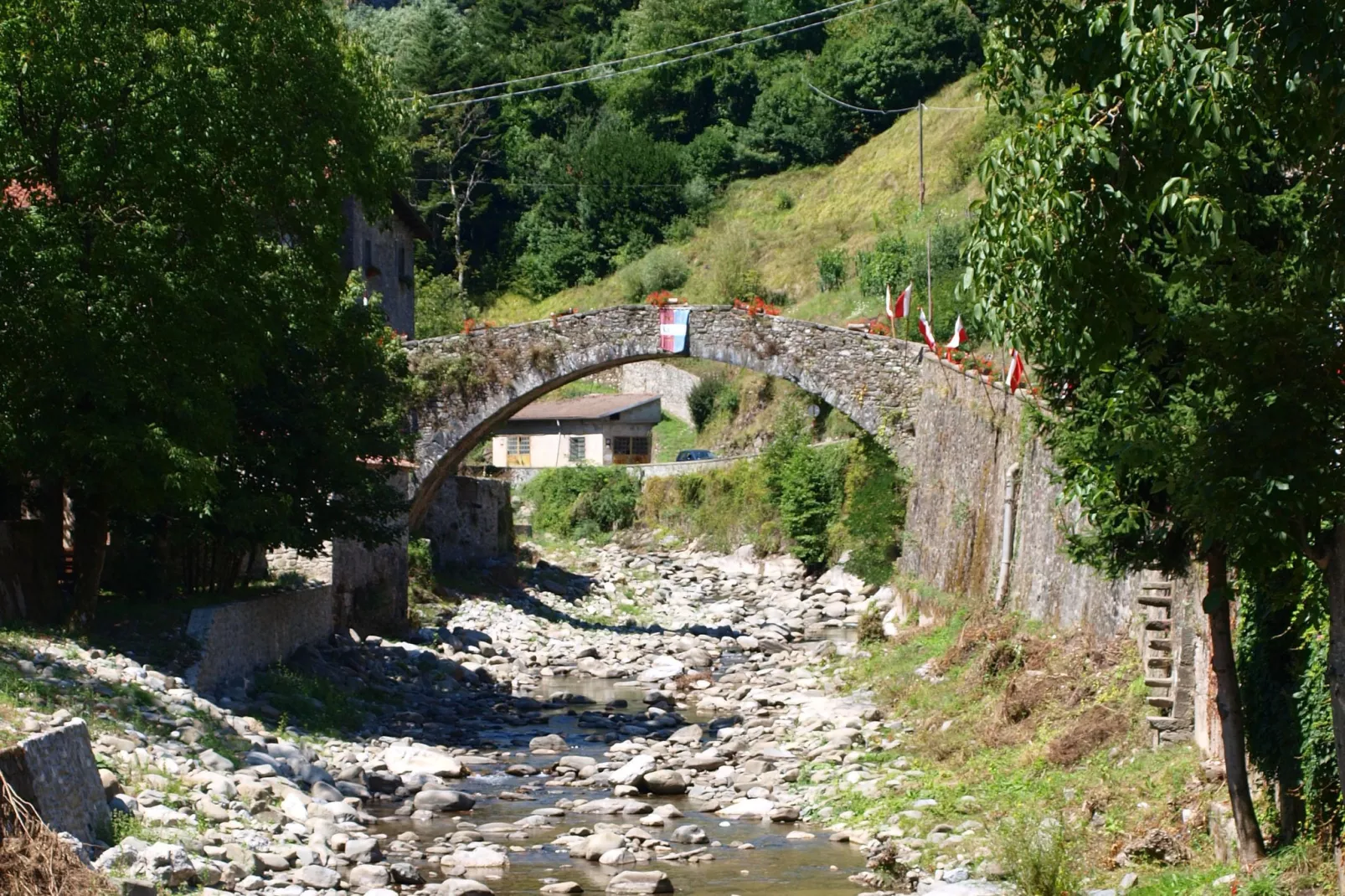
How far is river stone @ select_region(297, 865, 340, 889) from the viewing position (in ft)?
34.9

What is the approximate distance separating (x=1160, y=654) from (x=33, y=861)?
316 inches

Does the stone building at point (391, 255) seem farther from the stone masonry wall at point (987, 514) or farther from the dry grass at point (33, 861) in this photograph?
the dry grass at point (33, 861)

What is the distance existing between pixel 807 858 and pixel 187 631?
25.3ft

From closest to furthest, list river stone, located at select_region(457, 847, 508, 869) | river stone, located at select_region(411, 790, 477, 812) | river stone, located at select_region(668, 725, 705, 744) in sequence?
river stone, located at select_region(457, 847, 508, 869) < river stone, located at select_region(411, 790, 477, 812) < river stone, located at select_region(668, 725, 705, 744)

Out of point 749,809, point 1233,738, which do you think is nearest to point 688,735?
point 749,809

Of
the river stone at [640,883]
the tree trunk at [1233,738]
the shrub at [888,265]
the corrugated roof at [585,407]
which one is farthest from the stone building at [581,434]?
the tree trunk at [1233,738]

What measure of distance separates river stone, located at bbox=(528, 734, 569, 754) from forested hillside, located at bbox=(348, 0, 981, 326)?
42189mm

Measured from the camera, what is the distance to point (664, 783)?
1495 cm

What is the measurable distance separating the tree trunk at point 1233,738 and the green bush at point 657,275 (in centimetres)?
4598

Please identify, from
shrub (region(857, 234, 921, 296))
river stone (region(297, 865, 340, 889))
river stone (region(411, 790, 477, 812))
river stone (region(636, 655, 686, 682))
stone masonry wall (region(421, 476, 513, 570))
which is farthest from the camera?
shrub (region(857, 234, 921, 296))

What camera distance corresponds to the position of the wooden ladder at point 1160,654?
11391 millimetres

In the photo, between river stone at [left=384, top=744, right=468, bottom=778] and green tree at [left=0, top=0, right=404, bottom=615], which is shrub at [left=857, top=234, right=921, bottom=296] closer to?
green tree at [left=0, top=0, right=404, bottom=615]

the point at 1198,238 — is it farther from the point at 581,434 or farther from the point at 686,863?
the point at 581,434

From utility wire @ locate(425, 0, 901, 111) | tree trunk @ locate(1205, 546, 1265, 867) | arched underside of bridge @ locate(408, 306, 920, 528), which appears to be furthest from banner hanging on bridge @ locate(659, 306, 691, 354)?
utility wire @ locate(425, 0, 901, 111)
